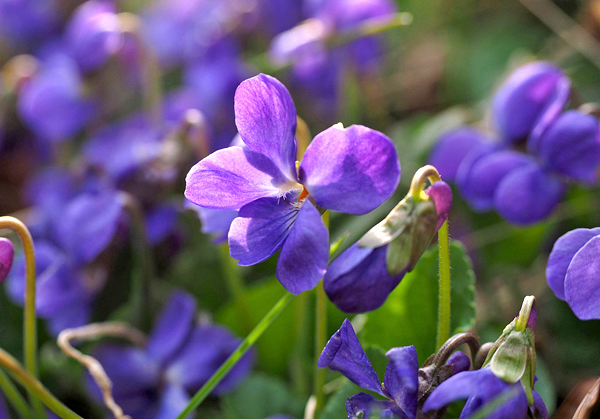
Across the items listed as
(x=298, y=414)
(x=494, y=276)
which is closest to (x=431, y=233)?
(x=298, y=414)

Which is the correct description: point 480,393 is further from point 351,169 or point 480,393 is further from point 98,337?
point 98,337

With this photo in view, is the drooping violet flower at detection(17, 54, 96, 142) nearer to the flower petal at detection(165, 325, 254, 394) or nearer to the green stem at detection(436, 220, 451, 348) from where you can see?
the flower petal at detection(165, 325, 254, 394)

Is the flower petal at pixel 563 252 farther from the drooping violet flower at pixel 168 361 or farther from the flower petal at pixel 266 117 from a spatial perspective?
the drooping violet flower at pixel 168 361

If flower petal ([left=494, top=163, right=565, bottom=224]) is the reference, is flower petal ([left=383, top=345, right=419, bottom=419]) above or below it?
above

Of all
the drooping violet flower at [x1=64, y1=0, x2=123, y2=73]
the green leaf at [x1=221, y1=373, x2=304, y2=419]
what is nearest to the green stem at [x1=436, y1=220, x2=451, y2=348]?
the green leaf at [x1=221, y1=373, x2=304, y2=419]

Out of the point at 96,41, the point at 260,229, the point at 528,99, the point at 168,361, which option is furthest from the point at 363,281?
the point at 96,41

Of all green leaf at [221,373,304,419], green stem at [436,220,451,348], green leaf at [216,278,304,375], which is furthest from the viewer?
green leaf at [216,278,304,375]

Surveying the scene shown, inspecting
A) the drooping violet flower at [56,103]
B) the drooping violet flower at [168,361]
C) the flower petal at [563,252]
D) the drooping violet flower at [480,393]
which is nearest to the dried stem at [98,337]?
the drooping violet flower at [168,361]

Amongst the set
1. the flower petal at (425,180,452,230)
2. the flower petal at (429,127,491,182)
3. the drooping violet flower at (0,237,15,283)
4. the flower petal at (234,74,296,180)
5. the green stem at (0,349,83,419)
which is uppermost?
the flower petal at (234,74,296,180)
